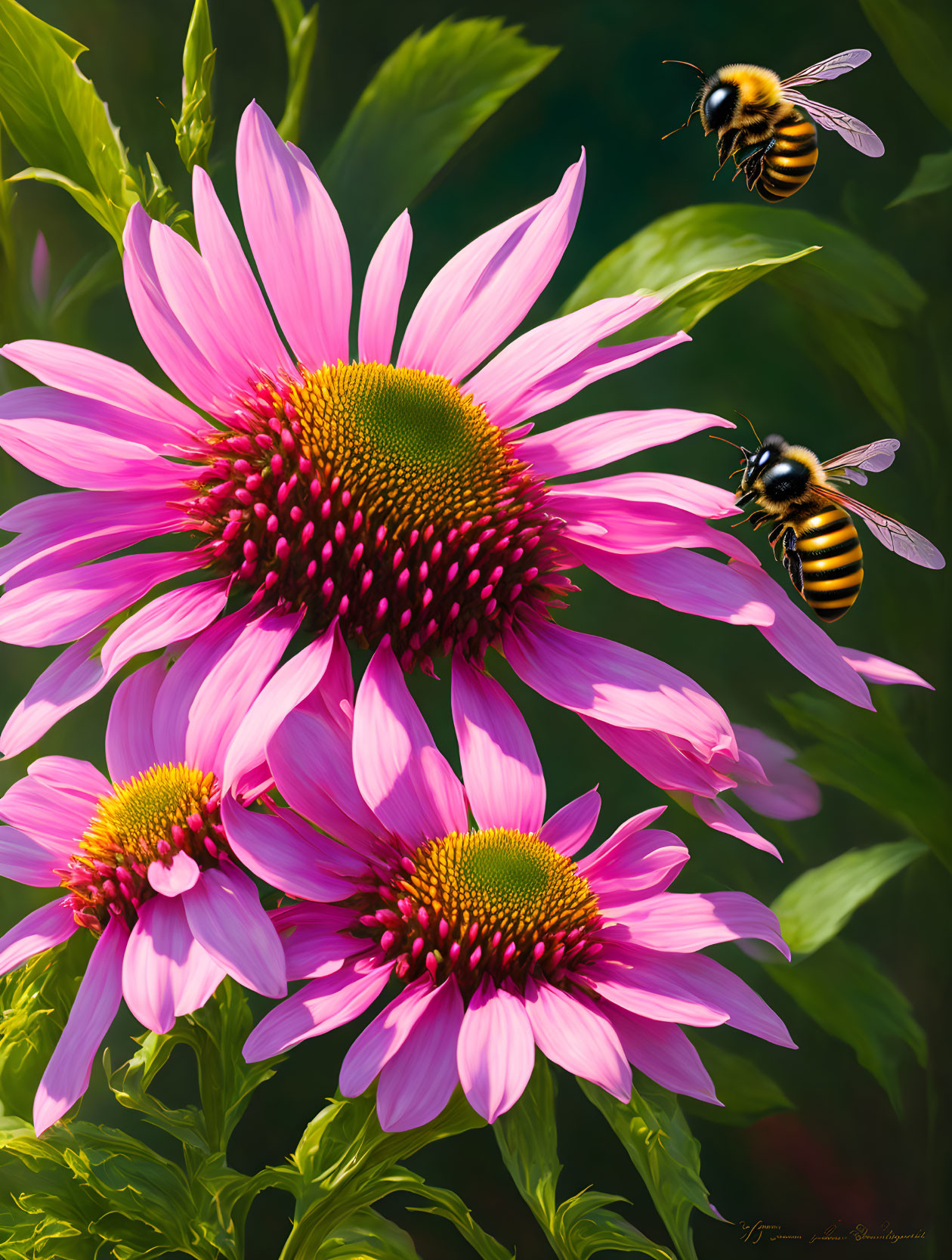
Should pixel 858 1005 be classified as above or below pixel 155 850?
below

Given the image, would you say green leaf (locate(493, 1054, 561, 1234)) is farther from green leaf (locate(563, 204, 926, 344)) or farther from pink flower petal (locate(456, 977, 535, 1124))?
green leaf (locate(563, 204, 926, 344))

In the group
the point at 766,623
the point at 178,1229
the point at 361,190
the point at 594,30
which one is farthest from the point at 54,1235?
the point at 594,30

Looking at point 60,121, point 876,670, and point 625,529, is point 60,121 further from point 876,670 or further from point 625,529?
point 876,670

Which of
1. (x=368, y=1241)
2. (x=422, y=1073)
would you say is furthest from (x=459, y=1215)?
(x=422, y=1073)

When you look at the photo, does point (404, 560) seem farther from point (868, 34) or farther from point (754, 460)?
point (868, 34)

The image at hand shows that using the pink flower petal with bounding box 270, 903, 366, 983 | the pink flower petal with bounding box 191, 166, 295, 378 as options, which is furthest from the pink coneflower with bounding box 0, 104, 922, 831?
the pink flower petal with bounding box 270, 903, 366, 983
